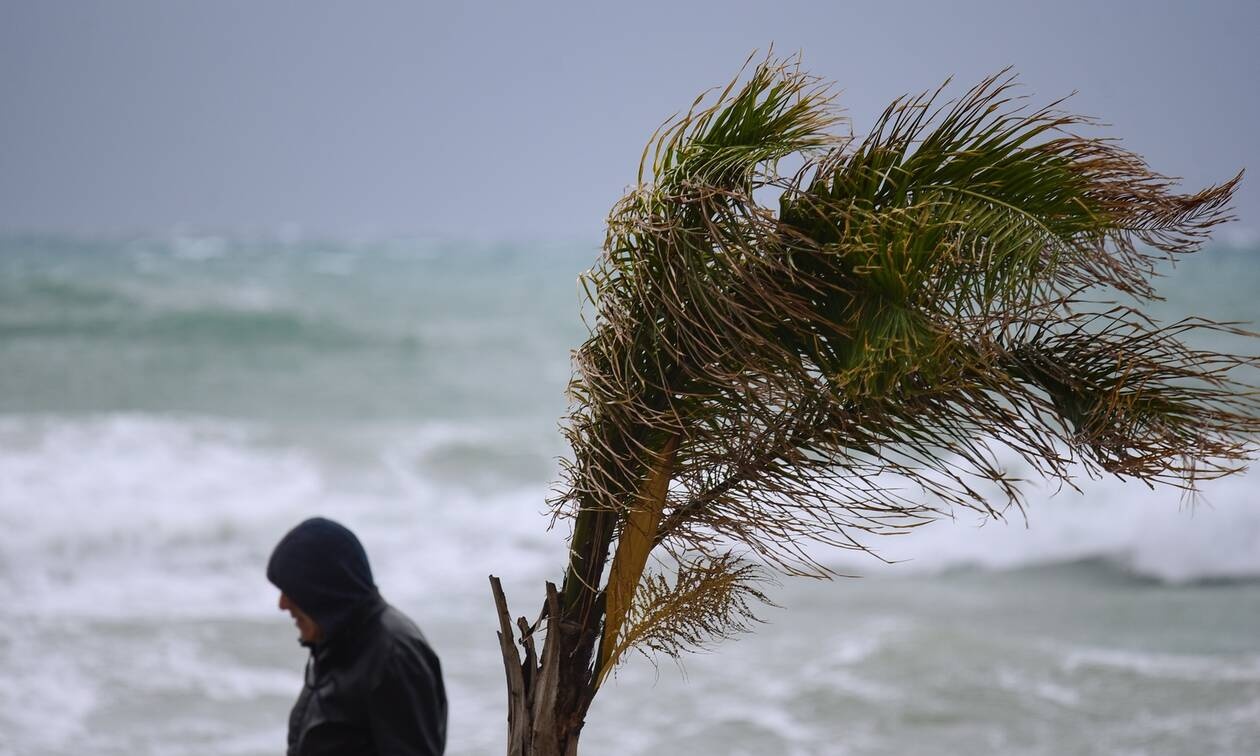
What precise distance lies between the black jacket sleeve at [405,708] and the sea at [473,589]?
100 centimetres

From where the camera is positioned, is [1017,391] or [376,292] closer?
[1017,391]

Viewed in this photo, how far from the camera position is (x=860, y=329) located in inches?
86.3

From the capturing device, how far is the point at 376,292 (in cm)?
3762

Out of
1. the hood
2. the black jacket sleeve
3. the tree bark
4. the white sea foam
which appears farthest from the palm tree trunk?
the white sea foam

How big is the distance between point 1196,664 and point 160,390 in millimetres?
18434

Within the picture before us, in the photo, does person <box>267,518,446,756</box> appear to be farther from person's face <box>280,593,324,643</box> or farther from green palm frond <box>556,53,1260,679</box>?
green palm frond <box>556,53,1260,679</box>

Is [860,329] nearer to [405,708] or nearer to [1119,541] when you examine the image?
[405,708]

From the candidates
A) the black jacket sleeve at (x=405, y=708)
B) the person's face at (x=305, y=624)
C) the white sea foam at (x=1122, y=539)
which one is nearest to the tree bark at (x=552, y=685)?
the black jacket sleeve at (x=405, y=708)

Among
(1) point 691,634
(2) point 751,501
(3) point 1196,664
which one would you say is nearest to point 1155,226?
(2) point 751,501

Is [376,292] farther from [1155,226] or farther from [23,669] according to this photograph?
[1155,226]

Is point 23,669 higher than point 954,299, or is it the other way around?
point 23,669

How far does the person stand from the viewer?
2994 mm

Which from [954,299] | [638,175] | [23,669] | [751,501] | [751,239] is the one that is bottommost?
[751,501]

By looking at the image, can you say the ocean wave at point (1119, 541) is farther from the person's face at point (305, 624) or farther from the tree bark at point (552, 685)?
the tree bark at point (552, 685)
